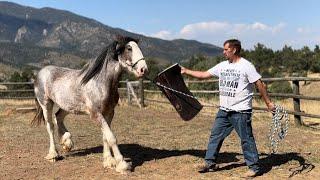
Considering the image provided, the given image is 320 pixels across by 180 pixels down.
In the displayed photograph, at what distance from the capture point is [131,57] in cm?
752

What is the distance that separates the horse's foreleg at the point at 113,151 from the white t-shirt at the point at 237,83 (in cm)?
169

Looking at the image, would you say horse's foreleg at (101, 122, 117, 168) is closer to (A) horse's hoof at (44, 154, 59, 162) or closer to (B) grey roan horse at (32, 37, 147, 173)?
(B) grey roan horse at (32, 37, 147, 173)

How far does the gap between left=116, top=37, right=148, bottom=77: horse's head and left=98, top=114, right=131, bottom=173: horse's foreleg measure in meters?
0.89

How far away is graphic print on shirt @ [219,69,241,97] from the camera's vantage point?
270 inches

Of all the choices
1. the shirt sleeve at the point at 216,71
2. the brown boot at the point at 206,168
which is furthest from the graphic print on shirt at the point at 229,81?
the brown boot at the point at 206,168

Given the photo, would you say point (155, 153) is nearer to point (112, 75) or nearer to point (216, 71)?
point (112, 75)

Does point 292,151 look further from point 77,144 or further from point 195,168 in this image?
point 77,144

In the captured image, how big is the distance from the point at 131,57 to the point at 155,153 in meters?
2.28

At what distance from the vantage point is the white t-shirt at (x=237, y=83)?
679cm

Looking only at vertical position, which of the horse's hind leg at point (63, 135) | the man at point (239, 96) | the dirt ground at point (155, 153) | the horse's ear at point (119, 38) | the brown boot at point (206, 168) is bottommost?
the dirt ground at point (155, 153)

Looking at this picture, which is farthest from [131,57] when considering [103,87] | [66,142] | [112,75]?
[66,142]

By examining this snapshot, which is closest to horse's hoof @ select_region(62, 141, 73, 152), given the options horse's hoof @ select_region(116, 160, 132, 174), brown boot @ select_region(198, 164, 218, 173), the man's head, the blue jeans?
horse's hoof @ select_region(116, 160, 132, 174)

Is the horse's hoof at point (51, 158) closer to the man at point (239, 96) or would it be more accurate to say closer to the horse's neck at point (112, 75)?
the horse's neck at point (112, 75)

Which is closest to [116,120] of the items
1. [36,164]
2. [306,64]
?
[36,164]
